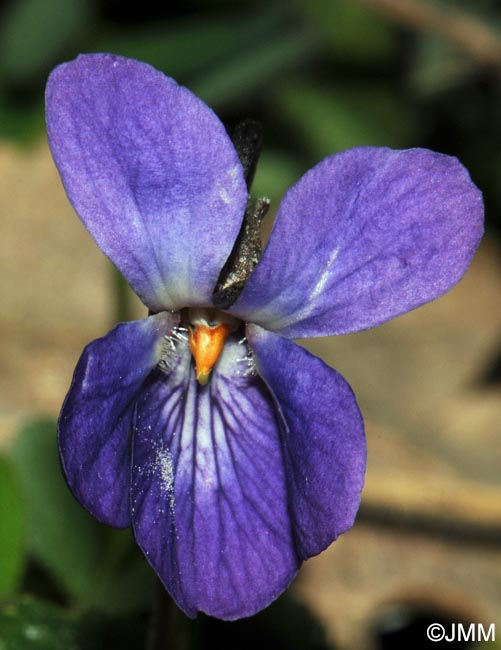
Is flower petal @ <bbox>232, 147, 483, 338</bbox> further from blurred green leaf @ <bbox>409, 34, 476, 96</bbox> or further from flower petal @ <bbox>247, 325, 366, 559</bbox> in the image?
blurred green leaf @ <bbox>409, 34, 476, 96</bbox>

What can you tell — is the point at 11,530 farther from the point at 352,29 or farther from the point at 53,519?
the point at 352,29

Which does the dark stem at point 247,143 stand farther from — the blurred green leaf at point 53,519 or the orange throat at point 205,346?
the blurred green leaf at point 53,519

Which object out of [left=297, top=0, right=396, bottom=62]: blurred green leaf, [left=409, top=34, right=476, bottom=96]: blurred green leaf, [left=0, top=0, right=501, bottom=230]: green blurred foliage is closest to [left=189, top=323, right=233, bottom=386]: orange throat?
[left=0, top=0, right=501, bottom=230]: green blurred foliage

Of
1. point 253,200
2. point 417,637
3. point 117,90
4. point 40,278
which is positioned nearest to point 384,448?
point 417,637

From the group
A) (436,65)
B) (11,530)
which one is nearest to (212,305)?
(11,530)

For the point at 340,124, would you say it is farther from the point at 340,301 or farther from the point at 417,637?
the point at 340,301
